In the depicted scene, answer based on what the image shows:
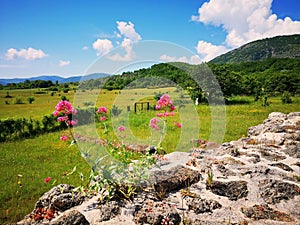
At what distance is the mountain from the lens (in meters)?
98.9

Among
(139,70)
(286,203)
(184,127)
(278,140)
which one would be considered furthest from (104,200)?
(184,127)

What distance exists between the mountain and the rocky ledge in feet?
322

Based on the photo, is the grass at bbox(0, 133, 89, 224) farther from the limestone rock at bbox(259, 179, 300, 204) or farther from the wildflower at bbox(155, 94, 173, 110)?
the limestone rock at bbox(259, 179, 300, 204)

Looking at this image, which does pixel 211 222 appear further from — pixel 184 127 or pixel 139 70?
pixel 184 127

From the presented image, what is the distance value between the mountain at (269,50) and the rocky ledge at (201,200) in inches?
3865

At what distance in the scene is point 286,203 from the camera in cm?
364

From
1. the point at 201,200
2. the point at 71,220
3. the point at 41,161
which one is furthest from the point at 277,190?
the point at 41,161

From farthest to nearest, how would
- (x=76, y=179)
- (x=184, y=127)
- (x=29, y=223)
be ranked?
(x=184, y=127), (x=76, y=179), (x=29, y=223)

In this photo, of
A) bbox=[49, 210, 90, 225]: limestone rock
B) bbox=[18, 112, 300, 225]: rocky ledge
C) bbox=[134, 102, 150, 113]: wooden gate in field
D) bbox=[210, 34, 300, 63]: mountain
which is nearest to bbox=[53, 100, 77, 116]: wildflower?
bbox=[18, 112, 300, 225]: rocky ledge

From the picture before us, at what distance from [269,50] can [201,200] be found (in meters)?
120

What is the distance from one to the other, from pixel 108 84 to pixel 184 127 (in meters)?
6.85

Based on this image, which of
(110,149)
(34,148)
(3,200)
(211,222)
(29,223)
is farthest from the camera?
(34,148)

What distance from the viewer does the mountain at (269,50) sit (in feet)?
325

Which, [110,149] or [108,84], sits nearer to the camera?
[110,149]
